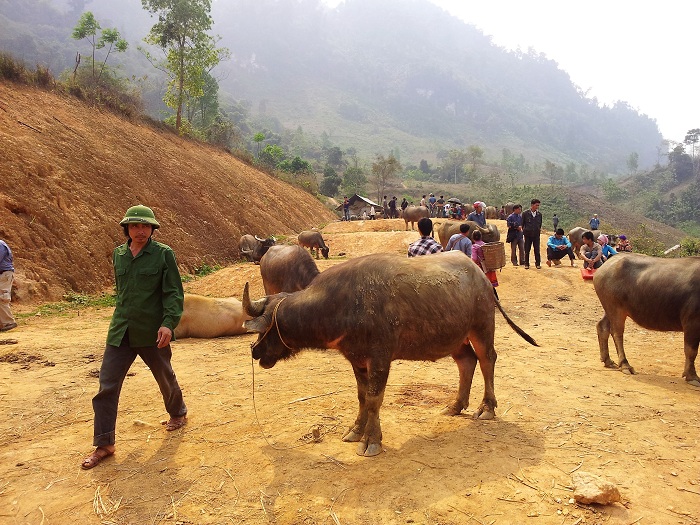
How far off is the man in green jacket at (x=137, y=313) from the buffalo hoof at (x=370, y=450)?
2.19m

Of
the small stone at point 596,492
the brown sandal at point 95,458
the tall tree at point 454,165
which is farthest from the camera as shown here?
the tall tree at point 454,165

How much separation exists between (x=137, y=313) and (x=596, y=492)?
432 centimetres

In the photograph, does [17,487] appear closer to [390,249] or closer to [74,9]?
[390,249]

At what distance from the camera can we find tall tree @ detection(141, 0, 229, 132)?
30.0 m

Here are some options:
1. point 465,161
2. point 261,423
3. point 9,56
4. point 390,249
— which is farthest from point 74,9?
point 261,423

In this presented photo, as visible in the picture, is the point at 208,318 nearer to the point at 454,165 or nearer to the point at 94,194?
the point at 94,194

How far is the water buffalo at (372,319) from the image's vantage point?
4391 millimetres

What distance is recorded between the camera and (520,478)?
3.85m

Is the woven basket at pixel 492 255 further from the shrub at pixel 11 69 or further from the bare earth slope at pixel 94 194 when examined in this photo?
the shrub at pixel 11 69

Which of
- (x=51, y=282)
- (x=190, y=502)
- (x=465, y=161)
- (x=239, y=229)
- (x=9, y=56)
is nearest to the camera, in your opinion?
(x=190, y=502)

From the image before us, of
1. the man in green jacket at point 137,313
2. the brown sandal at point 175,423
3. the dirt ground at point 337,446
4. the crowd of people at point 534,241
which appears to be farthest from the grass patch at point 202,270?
the man in green jacket at point 137,313

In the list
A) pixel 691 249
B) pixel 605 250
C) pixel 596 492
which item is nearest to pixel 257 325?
pixel 596 492

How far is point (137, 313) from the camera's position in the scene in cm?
460

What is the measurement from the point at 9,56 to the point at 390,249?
17.7 meters
